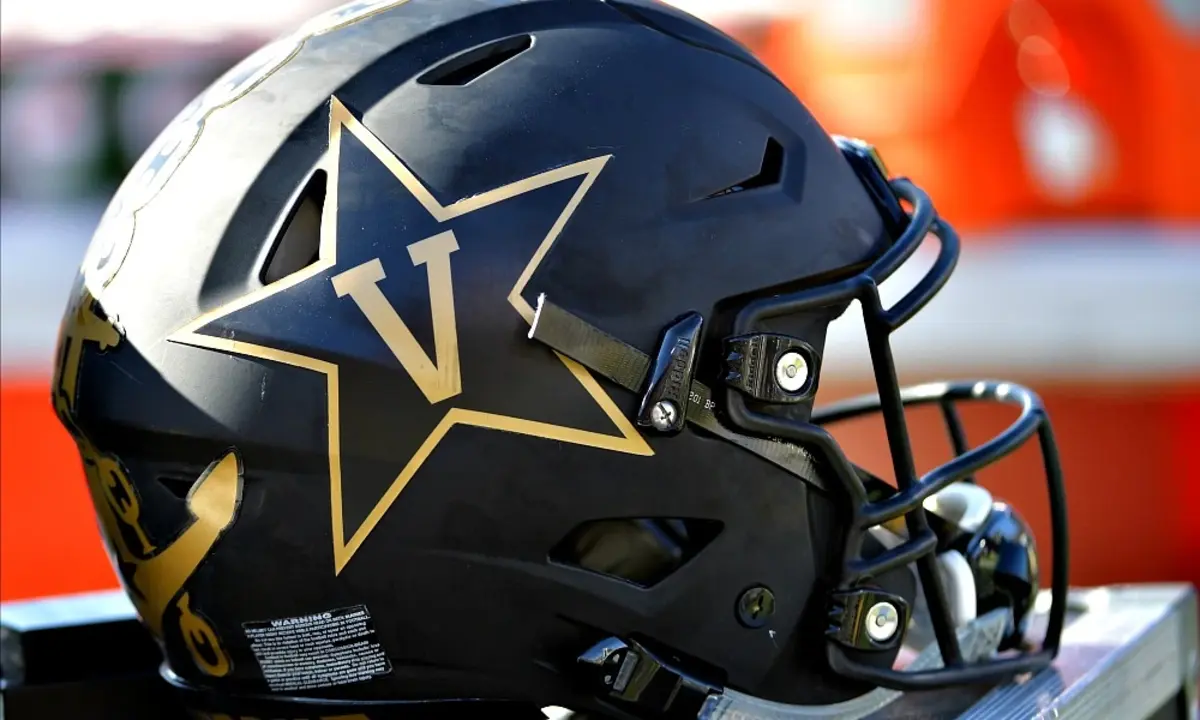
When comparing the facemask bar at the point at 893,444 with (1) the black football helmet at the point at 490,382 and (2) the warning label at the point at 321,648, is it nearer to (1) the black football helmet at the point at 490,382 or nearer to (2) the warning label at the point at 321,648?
(1) the black football helmet at the point at 490,382

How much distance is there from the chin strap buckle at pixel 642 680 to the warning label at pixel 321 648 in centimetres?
19

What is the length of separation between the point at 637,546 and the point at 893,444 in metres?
0.28

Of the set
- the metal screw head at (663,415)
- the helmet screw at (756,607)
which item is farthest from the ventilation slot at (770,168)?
the helmet screw at (756,607)

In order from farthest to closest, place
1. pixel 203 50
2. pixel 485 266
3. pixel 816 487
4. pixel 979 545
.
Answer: pixel 203 50 → pixel 979 545 → pixel 816 487 → pixel 485 266

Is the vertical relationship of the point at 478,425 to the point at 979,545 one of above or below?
above

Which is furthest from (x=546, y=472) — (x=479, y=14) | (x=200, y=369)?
(x=479, y=14)

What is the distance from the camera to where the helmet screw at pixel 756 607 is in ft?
4.55

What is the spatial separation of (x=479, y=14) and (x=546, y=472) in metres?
0.44

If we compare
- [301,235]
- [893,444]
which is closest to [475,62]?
[301,235]

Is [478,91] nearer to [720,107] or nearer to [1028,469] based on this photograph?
[720,107]

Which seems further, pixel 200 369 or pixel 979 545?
pixel 979 545

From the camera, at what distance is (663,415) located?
4.29ft

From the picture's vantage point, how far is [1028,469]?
341cm

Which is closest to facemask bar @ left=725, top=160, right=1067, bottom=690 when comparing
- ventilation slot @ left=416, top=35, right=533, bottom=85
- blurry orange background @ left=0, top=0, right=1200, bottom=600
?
ventilation slot @ left=416, top=35, right=533, bottom=85
